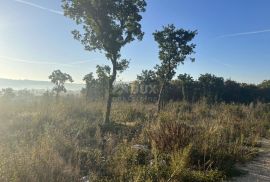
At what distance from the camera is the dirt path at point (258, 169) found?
22.6 ft

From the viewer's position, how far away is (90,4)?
16.4 metres

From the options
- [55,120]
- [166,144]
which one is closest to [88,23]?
[55,120]

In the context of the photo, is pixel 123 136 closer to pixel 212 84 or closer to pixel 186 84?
pixel 186 84

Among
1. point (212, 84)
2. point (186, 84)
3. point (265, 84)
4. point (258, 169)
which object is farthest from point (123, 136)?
point (265, 84)

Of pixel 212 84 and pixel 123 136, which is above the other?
pixel 212 84

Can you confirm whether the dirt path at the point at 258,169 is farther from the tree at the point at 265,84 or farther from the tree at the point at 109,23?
the tree at the point at 265,84

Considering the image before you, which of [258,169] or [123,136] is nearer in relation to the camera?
[258,169]

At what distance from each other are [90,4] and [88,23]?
114cm

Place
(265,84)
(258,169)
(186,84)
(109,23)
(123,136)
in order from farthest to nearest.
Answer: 1. (265,84)
2. (186,84)
3. (109,23)
4. (123,136)
5. (258,169)

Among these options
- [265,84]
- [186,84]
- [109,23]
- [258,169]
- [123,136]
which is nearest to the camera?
[258,169]

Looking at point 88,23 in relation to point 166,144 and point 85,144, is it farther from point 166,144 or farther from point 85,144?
point 166,144

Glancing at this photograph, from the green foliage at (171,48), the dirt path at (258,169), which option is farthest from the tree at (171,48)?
the dirt path at (258,169)

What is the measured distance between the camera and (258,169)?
25.1 feet

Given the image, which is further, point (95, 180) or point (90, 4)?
point (90, 4)
